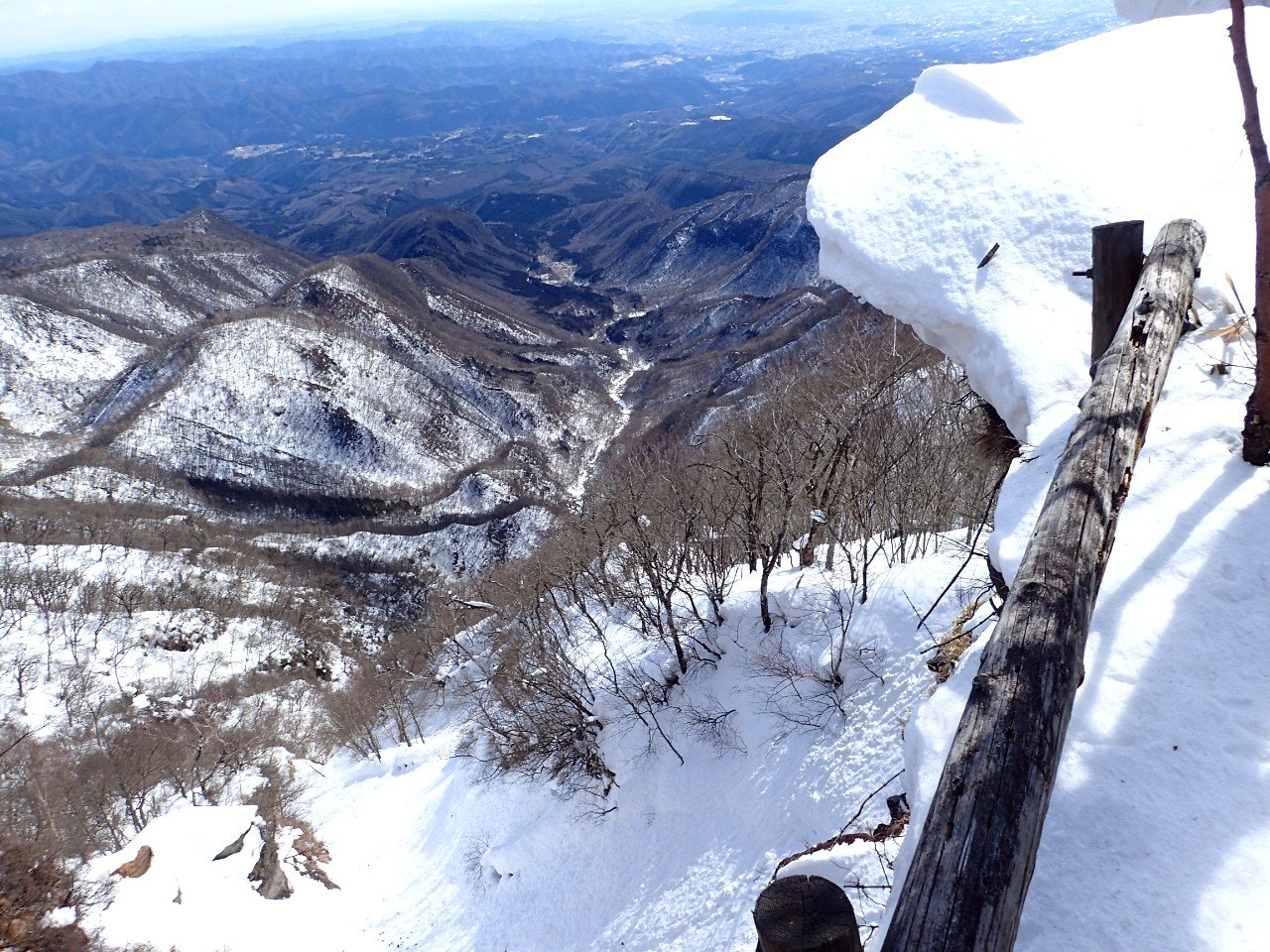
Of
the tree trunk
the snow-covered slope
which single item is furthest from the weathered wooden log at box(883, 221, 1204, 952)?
the snow-covered slope

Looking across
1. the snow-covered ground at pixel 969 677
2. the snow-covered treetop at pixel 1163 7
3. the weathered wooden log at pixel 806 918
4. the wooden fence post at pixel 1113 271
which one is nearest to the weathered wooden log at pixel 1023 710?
the weathered wooden log at pixel 806 918

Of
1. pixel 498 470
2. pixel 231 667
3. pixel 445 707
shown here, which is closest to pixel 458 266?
pixel 498 470

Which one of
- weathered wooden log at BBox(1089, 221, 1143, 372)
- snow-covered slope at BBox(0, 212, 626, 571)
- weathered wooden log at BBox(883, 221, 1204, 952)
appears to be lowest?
snow-covered slope at BBox(0, 212, 626, 571)

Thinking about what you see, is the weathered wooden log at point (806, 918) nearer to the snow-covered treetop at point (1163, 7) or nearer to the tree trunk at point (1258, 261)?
the tree trunk at point (1258, 261)

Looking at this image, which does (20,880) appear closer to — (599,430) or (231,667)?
(231,667)

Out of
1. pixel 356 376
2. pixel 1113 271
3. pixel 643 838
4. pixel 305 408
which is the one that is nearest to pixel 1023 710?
pixel 1113 271

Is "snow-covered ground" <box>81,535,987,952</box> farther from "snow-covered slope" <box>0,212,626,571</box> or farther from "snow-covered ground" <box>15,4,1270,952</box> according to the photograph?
"snow-covered slope" <box>0,212,626,571</box>
